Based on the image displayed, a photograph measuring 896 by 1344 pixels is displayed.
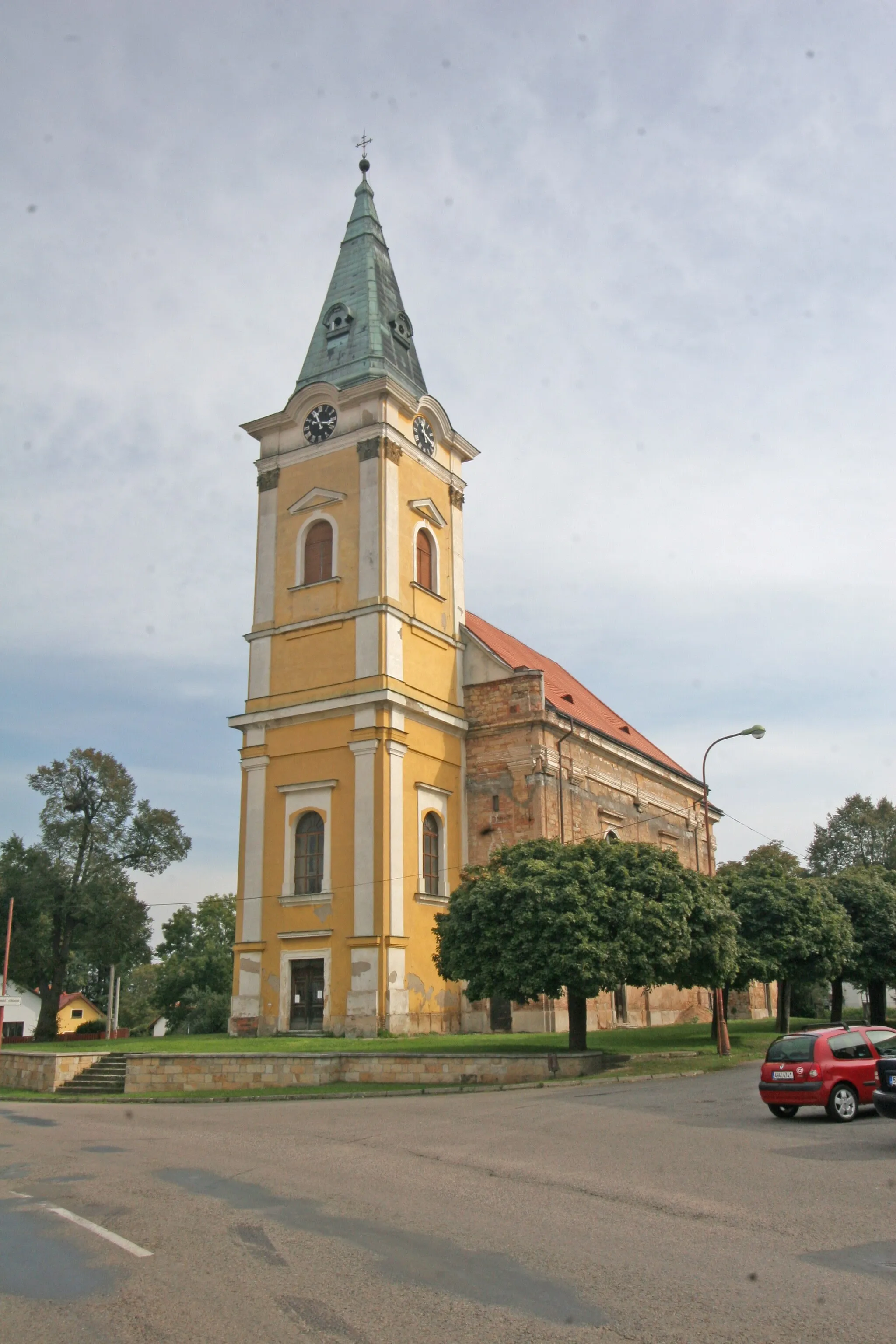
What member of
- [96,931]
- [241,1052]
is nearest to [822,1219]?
[241,1052]

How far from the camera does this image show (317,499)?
34.3 meters

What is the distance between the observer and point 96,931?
133ft

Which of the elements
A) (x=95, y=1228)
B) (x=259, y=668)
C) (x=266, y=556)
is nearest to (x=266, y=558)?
(x=266, y=556)

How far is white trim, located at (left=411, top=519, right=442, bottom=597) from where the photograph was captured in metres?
34.5

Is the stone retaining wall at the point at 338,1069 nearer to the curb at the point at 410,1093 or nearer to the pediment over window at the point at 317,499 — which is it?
the curb at the point at 410,1093

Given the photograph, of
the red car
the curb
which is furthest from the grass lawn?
the red car

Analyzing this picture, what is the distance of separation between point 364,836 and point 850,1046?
16.6m

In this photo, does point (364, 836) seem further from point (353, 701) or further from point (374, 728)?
point (353, 701)

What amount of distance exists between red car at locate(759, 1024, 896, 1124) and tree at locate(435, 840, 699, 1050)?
6280mm

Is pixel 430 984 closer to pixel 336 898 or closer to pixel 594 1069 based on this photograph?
pixel 336 898

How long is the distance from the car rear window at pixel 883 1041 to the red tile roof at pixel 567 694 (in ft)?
62.2

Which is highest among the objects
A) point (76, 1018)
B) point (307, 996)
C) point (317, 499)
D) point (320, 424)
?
point (320, 424)

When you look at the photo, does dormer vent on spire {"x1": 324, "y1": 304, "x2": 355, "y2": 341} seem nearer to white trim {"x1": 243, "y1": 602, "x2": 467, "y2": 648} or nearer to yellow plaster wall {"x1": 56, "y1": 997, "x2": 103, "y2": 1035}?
white trim {"x1": 243, "y1": 602, "x2": 467, "y2": 648}

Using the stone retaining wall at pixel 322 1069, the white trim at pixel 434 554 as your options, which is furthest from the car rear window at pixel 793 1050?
the white trim at pixel 434 554
